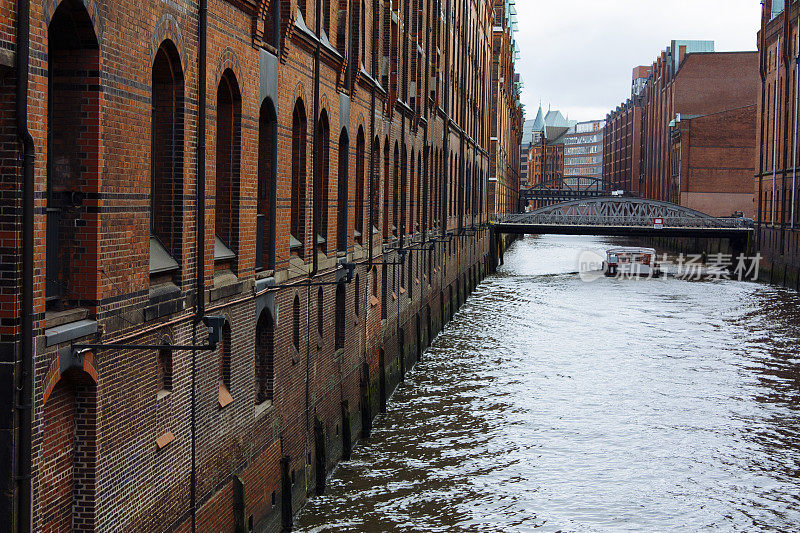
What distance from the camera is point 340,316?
17281mm

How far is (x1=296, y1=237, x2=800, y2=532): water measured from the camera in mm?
14312

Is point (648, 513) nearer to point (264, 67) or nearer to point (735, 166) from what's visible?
point (264, 67)

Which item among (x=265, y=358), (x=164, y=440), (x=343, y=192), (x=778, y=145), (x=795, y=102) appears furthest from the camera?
(x=778, y=145)

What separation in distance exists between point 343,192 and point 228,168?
695cm

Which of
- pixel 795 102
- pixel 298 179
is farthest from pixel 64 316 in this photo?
pixel 795 102

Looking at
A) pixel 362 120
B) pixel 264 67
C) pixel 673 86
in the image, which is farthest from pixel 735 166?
pixel 264 67

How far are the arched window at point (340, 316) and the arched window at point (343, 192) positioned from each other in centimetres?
84

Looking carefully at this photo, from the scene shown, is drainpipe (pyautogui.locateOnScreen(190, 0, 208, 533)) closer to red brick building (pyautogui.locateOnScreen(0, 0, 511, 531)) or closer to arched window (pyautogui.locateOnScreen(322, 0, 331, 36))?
red brick building (pyautogui.locateOnScreen(0, 0, 511, 531))

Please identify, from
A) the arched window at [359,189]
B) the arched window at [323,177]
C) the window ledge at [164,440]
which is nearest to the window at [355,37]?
the arched window at [359,189]

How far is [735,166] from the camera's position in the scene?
81.8 meters

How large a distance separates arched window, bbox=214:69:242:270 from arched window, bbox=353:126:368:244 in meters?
8.41

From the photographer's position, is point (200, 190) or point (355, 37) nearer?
point (200, 190)

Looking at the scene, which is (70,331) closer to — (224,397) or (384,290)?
(224,397)

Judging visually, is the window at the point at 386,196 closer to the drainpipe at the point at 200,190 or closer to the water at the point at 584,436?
the water at the point at 584,436
